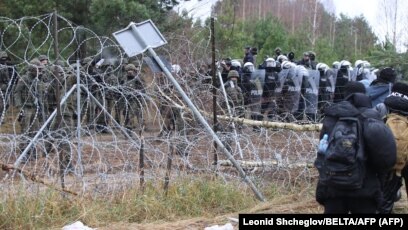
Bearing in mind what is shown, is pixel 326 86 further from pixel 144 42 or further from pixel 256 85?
pixel 144 42

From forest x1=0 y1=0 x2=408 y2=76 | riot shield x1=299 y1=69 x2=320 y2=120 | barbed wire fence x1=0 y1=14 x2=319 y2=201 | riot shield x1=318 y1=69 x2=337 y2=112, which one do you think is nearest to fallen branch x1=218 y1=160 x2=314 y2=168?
barbed wire fence x1=0 y1=14 x2=319 y2=201

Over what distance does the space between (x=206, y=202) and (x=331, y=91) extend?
313 inches

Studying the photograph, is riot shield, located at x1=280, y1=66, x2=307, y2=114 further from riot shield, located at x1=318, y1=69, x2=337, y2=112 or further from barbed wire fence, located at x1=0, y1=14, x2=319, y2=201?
barbed wire fence, located at x1=0, y1=14, x2=319, y2=201

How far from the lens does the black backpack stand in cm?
394

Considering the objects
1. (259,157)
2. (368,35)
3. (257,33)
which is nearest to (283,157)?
(259,157)

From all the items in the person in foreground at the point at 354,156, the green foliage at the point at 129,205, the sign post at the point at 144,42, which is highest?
the sign post at the point at 144,42

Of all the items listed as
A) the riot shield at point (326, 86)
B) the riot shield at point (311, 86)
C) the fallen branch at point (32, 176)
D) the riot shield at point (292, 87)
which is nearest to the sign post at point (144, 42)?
the fallen branch at point (32, 176)

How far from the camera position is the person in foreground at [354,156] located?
3.95 metres

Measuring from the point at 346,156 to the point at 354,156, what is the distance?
0.06 metres

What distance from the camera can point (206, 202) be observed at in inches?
237

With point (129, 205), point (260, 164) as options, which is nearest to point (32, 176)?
point (129, 205)

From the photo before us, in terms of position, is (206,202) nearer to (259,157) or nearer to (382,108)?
(259,157)

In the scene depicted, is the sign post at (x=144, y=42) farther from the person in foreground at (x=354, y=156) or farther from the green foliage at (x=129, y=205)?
the person in foreground at (x=354, y=156)

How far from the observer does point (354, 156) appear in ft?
12.9
